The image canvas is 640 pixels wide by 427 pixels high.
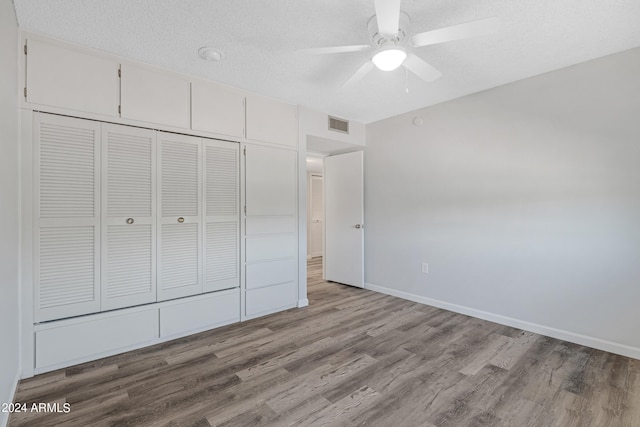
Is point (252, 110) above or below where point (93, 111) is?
above

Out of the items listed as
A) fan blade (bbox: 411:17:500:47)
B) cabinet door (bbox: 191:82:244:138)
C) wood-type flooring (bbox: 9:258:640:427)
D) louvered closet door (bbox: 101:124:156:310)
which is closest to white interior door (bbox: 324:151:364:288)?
wood-type flooring (bbox: 9:258:640:427)

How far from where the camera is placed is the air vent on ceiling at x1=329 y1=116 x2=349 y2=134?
3.97 m

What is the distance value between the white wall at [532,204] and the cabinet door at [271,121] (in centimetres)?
147

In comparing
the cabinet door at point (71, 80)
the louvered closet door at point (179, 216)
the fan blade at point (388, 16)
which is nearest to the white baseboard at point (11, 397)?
A: the louvered closet door at point (179, 216)

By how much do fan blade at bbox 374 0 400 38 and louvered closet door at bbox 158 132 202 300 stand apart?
1996mm

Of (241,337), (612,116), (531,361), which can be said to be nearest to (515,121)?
(612,116)

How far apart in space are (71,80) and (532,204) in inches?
165

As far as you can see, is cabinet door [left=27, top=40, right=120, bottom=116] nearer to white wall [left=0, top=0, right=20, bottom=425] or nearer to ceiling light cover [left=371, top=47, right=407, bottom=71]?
white wall [left=0, top=0, right=20, bottom=425]

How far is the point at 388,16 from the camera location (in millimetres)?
1620

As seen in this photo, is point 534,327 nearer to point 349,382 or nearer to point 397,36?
point 349,382

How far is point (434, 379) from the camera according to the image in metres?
2.13

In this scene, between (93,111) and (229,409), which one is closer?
(229,409)

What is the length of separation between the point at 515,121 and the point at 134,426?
3.95 meters

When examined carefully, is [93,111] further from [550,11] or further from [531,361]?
[531,361]
